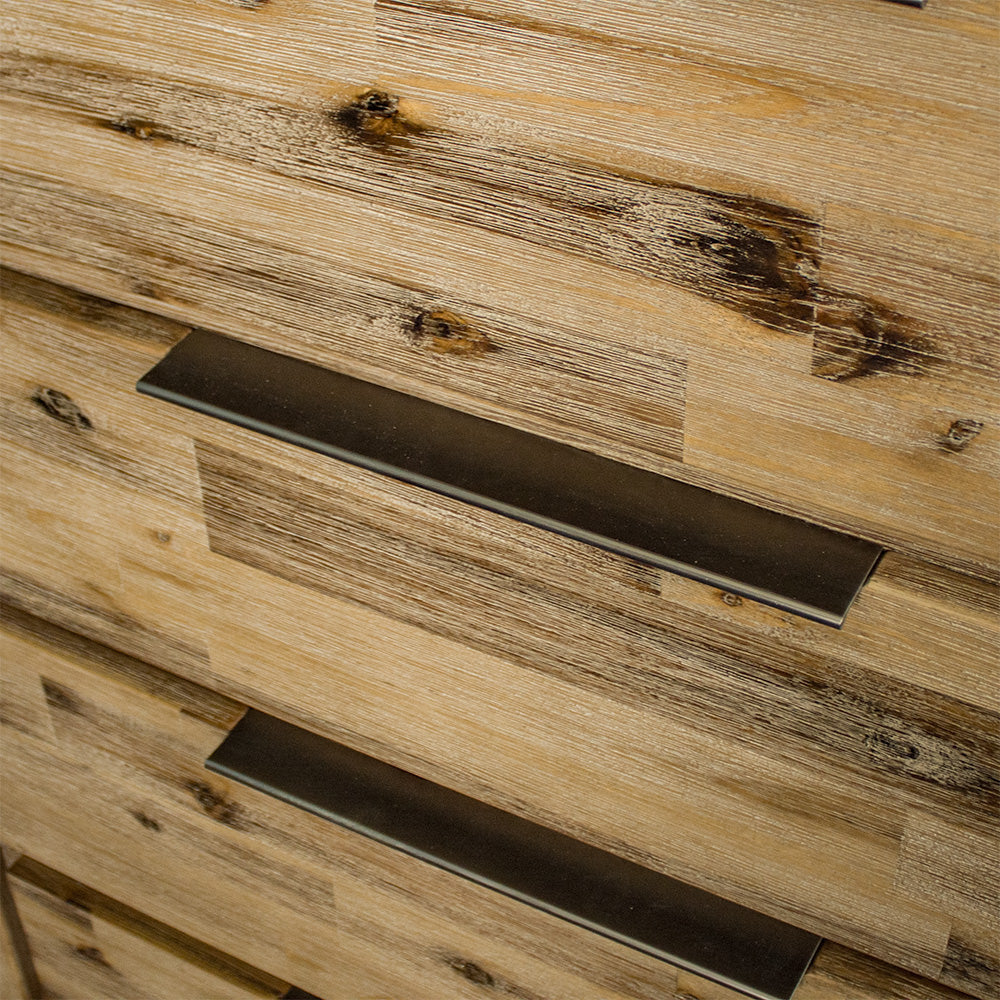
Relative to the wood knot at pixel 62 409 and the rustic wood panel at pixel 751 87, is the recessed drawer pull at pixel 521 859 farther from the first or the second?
the rustic wood panel at pixel 751 87

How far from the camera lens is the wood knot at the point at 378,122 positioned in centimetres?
42

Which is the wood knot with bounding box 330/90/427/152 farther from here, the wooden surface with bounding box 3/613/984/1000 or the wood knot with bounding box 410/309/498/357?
the wooden surface with bounding box 3/613/984/1000

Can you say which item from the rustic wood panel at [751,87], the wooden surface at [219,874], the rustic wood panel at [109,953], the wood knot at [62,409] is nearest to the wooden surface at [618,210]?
the rustic wood panel at [751,87]

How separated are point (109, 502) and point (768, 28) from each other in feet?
1.33

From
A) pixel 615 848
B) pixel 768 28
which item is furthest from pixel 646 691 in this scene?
pixel 768 28

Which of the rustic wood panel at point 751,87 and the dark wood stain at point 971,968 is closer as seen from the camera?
the rustic wood panel at point 751,87

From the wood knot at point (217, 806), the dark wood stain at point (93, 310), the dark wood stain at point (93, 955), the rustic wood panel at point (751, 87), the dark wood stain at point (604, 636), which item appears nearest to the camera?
the rustic wood panel at point (751, 87)

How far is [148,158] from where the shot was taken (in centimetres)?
50

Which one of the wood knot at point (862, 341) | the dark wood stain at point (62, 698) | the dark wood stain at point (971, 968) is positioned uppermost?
the wood knot at point (862, 341)

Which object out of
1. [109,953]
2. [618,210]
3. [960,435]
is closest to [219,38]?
[618,210]

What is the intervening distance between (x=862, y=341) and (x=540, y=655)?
0.20 meters

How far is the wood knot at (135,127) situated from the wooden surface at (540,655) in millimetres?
92

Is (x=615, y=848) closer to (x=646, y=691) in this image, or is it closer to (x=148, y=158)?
(x=646, y=691)

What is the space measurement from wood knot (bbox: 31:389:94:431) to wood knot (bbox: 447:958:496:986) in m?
0.33
